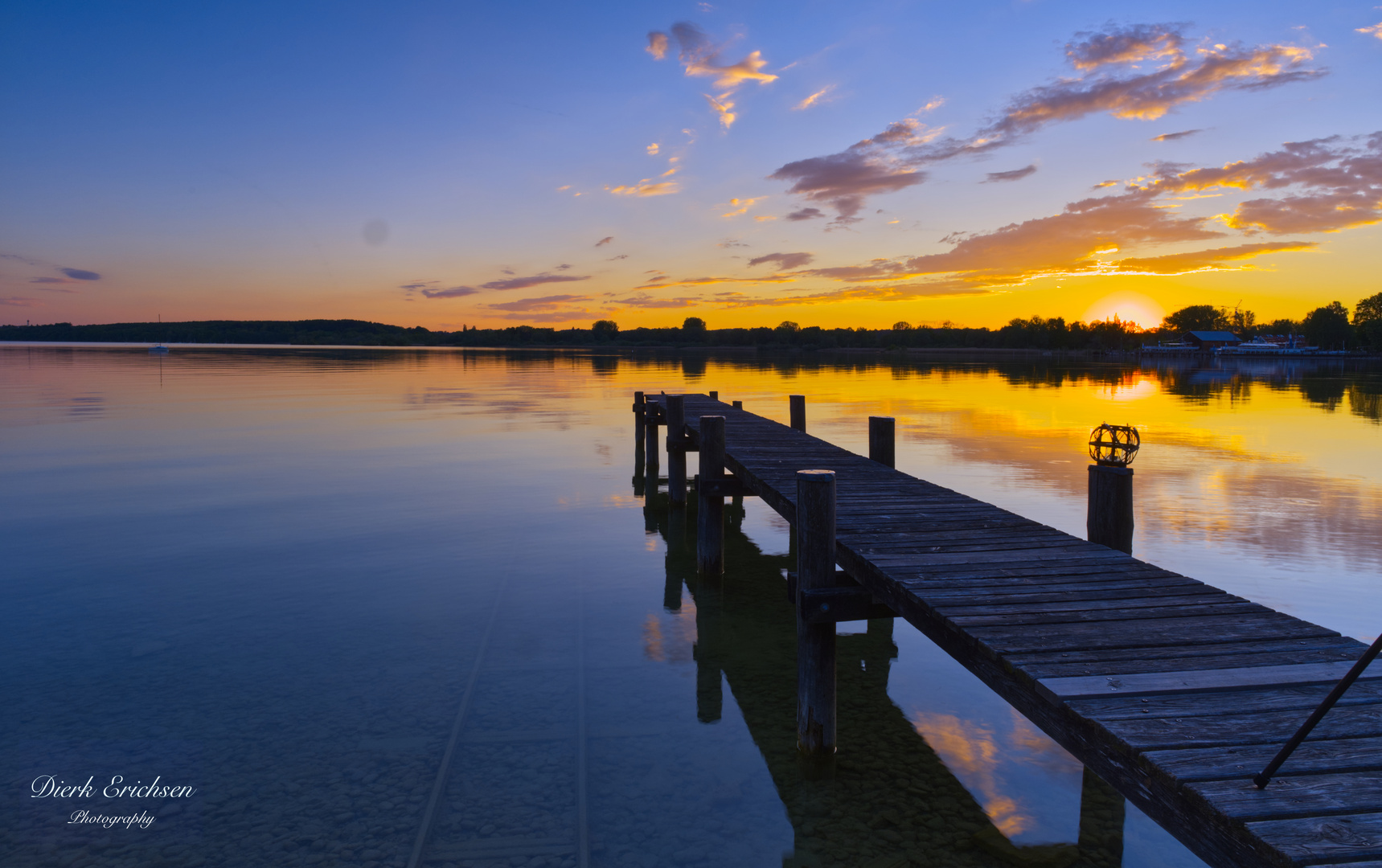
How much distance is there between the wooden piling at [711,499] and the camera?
11.5 meters

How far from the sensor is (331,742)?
6.52 m

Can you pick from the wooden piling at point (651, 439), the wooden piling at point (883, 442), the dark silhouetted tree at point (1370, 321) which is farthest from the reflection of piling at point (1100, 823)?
the dark silhouetted tree at point (1370, 321)

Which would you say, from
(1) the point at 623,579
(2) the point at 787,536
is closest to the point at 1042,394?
(2) the point at 787,536

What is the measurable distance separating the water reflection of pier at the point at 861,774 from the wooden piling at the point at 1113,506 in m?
2.00

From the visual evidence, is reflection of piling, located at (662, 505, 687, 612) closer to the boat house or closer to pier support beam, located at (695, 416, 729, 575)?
pier support beam, located at (695, 416, 729, 575)

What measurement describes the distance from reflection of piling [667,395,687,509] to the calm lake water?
2.95 feet

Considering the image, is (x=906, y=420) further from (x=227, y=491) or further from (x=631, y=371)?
(x=631, y=371)

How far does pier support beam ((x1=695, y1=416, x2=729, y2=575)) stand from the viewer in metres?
11.5

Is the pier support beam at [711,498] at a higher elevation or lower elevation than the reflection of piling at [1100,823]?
higher

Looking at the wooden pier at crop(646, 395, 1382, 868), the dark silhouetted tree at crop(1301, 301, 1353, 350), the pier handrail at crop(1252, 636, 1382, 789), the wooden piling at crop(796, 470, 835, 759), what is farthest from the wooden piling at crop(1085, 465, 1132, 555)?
the dark silhouetted tree at crop(1301, 301, 1353, 350)

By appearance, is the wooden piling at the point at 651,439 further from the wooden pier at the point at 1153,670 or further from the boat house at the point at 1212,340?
the boat house at the point at 1212,340

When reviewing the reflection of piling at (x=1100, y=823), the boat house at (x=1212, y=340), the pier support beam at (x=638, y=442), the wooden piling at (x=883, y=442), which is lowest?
the reflection of piling at (x=1100, y=823)

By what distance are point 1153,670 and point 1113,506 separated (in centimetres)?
295

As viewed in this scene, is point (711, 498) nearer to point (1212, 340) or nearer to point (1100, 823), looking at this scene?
point (1100, 823)
